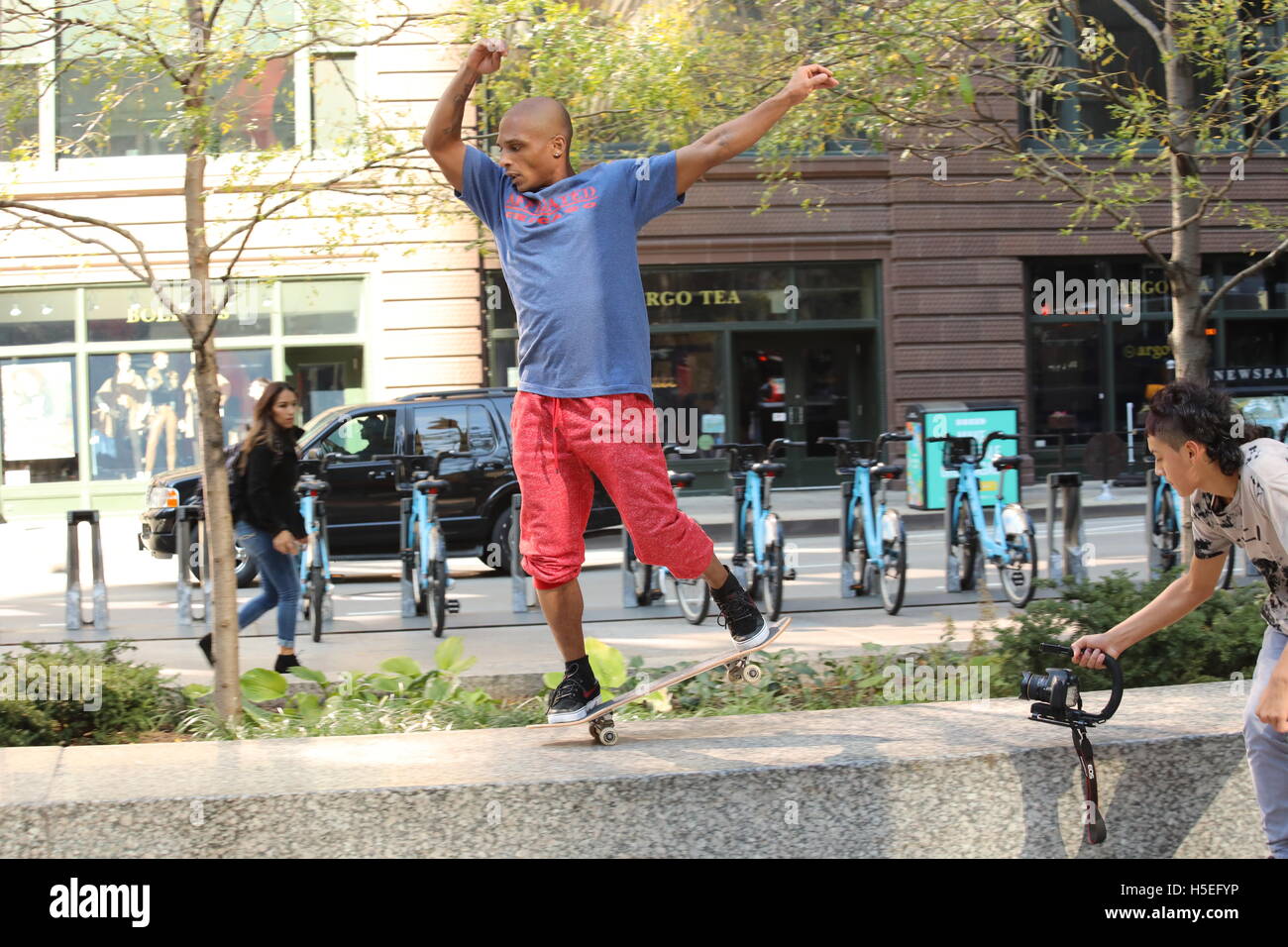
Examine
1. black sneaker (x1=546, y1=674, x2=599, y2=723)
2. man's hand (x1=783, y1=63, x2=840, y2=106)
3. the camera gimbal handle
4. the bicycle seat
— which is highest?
man's hand (x1=783, y1=63, x2=840, y2=106)

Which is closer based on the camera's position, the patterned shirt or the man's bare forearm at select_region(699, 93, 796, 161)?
the patterned shirt

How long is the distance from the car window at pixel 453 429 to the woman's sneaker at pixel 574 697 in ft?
31.8

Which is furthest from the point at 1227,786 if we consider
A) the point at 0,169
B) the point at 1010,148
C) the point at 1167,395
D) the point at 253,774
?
the point at 0,169

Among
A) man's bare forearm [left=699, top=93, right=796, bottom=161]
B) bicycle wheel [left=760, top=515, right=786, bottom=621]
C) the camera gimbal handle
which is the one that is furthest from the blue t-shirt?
bicycle wheel [left=760, top=515, right=786, bottom=621]

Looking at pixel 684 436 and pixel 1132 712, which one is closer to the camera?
pixel 1132 712

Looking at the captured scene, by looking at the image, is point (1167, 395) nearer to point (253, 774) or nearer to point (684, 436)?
point (253, 774)

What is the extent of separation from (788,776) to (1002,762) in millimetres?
597

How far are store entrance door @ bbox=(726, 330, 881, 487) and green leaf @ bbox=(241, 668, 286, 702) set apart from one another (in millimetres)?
15269

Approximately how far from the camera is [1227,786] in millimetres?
3855

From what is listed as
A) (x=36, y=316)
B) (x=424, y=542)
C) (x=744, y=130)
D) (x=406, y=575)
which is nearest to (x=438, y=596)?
(x=424, y=542)

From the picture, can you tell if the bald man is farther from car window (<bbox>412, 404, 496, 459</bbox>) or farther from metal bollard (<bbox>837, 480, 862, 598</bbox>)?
car window (<bbox>412, 404, 496, 459</bbox>)

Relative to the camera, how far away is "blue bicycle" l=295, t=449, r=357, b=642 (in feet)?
32.3

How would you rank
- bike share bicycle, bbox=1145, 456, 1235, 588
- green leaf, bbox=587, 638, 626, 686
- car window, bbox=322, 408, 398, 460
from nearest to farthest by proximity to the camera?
1. green leaf, bbox=587, 638, 626, 686
2. bike share bicycle, bbox=1145, 456, 1235, 588
3. car window, bbox=322, 408, 398, 460

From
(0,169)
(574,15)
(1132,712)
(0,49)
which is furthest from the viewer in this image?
(0,169)
